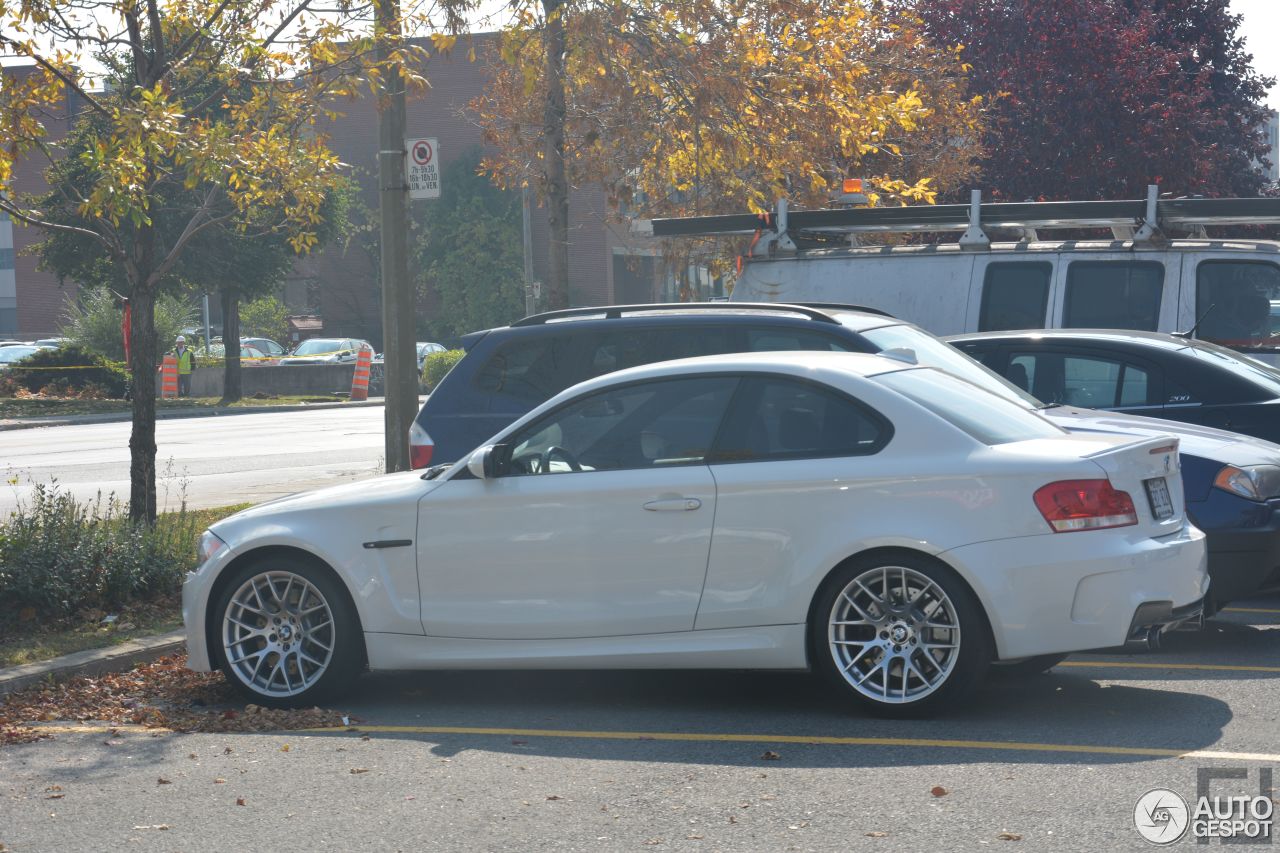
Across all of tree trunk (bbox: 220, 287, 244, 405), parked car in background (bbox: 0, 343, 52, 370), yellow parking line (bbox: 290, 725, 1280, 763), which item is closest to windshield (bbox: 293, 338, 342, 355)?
tree trunk (bbox: 220, 287, 244, 405)

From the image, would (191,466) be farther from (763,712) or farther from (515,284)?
(515,284)

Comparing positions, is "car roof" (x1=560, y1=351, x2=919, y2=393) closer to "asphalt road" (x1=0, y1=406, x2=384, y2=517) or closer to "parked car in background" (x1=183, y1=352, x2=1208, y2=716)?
"parked car in background" (x1=183, y1=352, x2=1208, y2=716)

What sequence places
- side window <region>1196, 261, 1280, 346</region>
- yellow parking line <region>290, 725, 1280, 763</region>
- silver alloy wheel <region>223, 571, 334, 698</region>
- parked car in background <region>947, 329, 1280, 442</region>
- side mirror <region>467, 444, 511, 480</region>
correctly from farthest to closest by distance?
side window <region>1196, 261, 1280, 346</region>
parked car in background <region>947, 329, 1280, 442</region>
silver alloy wheel <region>223, 571, 334, 698</region>
side mirror <region>467, 444, 511, 480</region>
yellow parking line <region>290, 725, 1280, 763</region>

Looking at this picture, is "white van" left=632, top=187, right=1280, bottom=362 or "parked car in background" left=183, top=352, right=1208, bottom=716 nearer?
"parked car in background" left=183, top=352, right=1208, bottom=716

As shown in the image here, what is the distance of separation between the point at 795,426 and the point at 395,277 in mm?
6510

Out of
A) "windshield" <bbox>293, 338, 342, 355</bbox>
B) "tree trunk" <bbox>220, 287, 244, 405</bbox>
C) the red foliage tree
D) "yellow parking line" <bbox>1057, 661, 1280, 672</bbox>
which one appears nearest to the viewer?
"yellow parking line" <bbox>1057, 661, 1280, 672</bbox>

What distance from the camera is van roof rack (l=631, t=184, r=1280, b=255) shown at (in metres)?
12.1

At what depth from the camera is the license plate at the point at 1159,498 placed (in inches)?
261

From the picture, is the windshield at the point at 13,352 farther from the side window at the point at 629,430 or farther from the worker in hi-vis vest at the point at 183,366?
the side window at the point at 629,430

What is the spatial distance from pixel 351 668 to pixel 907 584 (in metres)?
2.54

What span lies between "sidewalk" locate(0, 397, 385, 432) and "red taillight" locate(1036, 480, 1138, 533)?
28739 millimetres

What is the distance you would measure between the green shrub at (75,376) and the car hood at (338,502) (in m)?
33.7

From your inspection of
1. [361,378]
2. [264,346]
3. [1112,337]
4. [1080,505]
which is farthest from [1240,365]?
[264,346]

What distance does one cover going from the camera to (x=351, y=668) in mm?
7219
